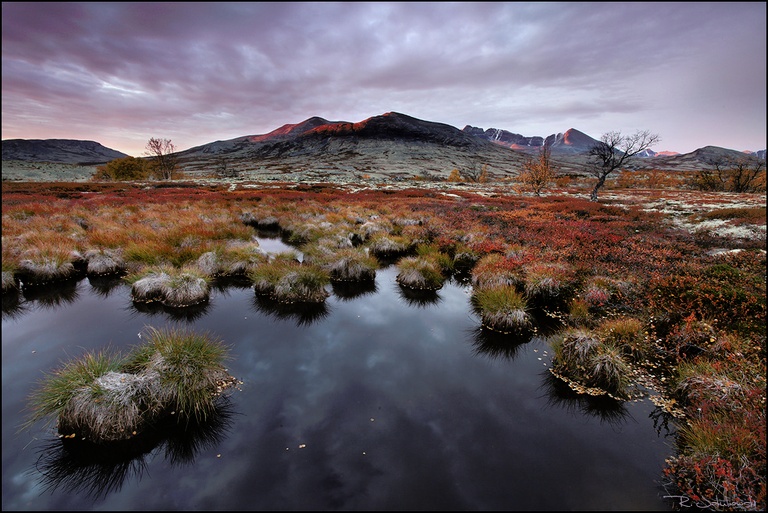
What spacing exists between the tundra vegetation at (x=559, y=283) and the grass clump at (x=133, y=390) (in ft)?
0.14

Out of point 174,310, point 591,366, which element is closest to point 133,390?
point 174,310

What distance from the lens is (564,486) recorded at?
530 cm

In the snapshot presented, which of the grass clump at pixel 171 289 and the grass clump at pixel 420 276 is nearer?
the grass clump at pixel 171 289

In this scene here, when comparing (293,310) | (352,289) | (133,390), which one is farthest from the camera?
(352,289)

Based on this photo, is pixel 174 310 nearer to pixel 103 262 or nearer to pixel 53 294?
pixel 53 294

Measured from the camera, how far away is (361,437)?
6273 mm

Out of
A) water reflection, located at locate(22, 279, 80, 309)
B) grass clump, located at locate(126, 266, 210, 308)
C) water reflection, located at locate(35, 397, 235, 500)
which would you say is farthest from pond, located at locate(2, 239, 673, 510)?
grass clump, located at locate(126, 266, 210, 308)

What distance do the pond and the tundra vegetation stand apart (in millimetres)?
700

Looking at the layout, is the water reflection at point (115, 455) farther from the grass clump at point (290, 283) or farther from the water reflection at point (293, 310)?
the grass clump at point (290, 283)

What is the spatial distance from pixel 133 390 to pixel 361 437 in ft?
15.2

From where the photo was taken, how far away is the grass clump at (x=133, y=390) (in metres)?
5.93

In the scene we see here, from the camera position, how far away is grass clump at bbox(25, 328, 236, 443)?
593 centimetres

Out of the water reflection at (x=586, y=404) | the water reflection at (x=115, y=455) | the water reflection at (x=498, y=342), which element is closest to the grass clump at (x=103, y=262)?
the water reflection at (x=115, y=455)

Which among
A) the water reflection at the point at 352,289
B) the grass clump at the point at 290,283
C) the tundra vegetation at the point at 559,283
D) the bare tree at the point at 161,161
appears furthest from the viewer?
the bare tree at the point at 161,161
